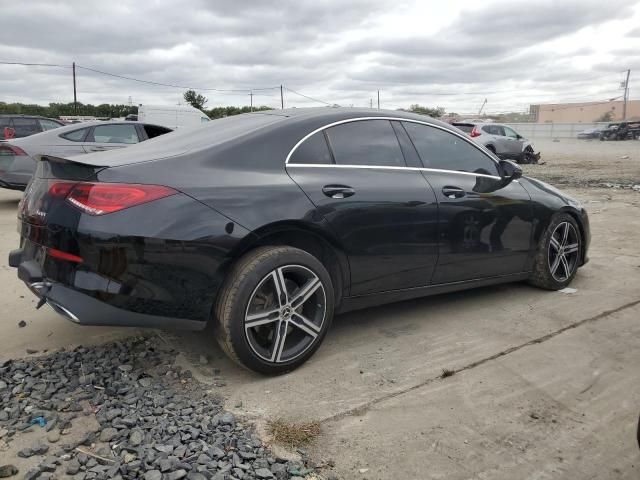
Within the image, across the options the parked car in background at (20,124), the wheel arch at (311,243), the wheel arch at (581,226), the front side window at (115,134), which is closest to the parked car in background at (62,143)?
the front side window at (115,134)

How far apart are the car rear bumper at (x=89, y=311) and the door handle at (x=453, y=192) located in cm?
196

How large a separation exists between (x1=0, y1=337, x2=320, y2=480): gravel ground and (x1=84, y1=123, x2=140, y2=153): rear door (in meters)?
6.43

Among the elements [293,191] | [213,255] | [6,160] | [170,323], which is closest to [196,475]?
[170,323]

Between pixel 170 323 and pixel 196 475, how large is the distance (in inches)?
33.8

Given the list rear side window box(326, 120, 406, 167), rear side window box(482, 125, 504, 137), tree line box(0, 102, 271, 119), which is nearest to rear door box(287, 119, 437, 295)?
rear side window box(326, 120, 406, 167)

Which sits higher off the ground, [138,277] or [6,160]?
[6,160]

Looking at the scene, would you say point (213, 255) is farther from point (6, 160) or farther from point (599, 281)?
point (6, 160)

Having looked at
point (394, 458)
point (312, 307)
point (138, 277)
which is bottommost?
point (394, 458)

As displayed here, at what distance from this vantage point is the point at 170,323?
281 centimetres

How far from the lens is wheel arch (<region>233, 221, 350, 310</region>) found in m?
3.00

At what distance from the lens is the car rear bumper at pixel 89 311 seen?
2691mm

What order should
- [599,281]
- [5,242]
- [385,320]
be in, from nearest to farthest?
[385,320], [599,281], [5,242]

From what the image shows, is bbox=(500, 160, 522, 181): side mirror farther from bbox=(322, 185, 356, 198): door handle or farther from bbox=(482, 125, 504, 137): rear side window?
bbox=(482, 125, 504, 137): rear side window

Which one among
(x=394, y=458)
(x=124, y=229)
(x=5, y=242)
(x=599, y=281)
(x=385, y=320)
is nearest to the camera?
(x=394, y=458)
